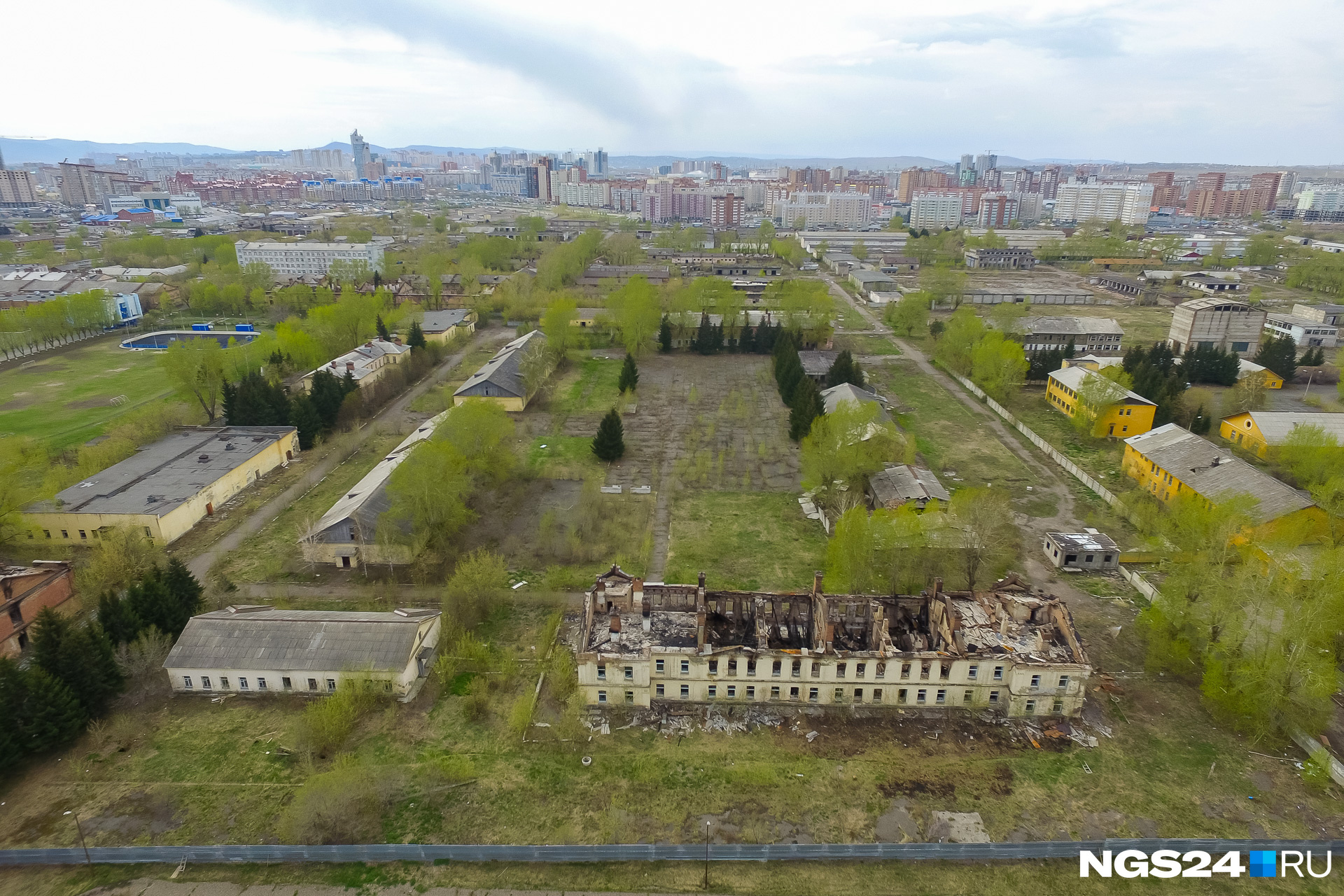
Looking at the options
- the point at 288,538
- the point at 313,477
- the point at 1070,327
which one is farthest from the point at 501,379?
the point at 1070,327

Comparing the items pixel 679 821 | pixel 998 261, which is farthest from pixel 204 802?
pixel 998 261

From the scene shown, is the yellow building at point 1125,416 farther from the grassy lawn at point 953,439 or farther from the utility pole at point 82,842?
the utility pole at point 82,842

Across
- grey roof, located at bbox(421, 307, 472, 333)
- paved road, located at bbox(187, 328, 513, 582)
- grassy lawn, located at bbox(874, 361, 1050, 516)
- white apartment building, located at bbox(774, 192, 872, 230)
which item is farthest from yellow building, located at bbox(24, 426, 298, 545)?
white apartment building, located at bbox(774, 192, 872, 230)

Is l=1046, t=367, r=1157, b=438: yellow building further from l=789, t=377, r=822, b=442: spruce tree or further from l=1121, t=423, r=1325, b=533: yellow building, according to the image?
l=789, t=377, r=822, b=442: spruce tree

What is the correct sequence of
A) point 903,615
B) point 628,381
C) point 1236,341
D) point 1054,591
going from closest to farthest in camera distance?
point 903,615 → point 1054,591 → point 628,381 → point 1236,341

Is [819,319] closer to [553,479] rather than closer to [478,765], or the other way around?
[553,479]

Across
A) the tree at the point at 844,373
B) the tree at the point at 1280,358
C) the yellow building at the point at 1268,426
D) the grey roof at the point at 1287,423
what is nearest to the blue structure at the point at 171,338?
the tree at the point at 844,373

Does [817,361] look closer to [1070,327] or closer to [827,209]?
[1070,327]

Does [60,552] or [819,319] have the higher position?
[819,319]
